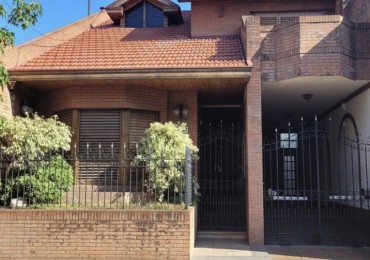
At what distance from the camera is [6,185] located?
845 cm

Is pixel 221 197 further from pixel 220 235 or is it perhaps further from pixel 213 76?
pixel 213 76

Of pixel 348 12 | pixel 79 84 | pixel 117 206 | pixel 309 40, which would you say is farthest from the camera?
pixel 348 12

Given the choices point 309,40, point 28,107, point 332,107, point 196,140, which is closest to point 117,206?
point 196,140

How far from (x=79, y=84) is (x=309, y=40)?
561cm

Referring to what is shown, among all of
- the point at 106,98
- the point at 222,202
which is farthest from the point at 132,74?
the point at 222,202

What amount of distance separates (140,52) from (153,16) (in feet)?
11.7

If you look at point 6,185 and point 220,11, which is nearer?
point 6,185

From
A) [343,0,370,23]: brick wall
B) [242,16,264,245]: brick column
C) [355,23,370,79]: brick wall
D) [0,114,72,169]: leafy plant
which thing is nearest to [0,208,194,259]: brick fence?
[0,114,72,169]: leafy plant

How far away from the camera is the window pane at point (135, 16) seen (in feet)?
46.3

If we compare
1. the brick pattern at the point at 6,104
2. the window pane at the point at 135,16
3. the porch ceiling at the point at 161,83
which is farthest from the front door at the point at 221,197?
the brick pattern at the point at 6,104

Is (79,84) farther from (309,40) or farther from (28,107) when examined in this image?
(309,40)

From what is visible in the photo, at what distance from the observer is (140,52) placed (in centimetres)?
1108

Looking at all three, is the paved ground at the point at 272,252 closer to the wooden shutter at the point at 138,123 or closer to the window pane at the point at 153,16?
the wooden shutter at the point at 138,123

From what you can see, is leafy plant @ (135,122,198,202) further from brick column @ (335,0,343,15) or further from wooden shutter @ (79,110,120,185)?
brick column @ (335,0,343,15)
